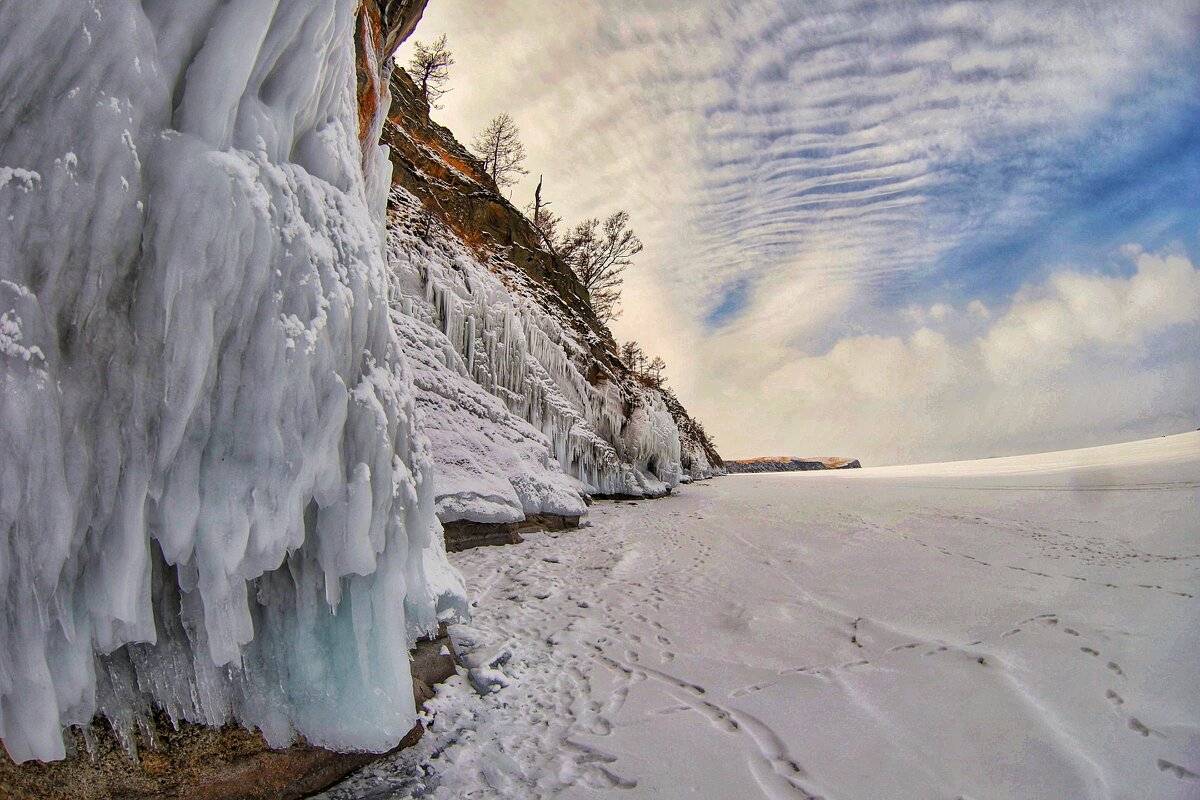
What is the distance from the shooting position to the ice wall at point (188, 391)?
1322 mm

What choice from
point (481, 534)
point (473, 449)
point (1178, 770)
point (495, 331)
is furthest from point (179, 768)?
point (495, 331)

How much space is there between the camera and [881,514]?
28.6 ft

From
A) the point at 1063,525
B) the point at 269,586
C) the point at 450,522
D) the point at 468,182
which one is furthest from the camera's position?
the point at 468,182

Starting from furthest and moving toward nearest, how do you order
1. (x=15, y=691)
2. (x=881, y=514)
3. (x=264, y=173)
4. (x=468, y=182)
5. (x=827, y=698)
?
1. (x=468, y=182)
2. (x=881, y=514)
3. (x=827, y=698)
4. (x=264, y=173)
5. (x=15, y=691)

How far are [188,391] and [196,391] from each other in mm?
20

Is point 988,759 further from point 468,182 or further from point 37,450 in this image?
point 468,182

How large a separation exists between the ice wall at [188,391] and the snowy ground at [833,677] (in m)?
0.70

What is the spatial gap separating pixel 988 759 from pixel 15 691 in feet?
10.6

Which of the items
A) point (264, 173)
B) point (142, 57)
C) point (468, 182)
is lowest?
point (264, 173)

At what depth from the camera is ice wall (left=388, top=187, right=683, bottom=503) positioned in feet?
27.5

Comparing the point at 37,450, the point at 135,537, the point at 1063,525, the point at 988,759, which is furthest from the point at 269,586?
the point at 1063,525

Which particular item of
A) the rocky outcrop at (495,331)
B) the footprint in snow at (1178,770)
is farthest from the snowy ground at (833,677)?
the rocky outcrop at (495,331)

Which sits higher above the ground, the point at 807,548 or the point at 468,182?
the point at 468,182

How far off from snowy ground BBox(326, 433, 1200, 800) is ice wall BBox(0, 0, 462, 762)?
2.30 ft
